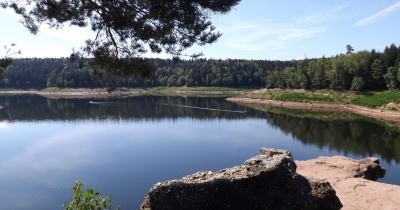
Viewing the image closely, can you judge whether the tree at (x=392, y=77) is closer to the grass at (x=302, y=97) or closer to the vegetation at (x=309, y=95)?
the vegetation at (x=309, y=95)

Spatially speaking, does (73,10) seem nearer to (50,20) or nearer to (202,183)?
(50,20)

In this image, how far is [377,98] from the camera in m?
104

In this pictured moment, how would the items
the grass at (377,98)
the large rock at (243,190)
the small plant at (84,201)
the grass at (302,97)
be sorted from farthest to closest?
the grass at (302,97) → the grass at (377,98) → the large rock at (243,190) → the small plant at (84,201)

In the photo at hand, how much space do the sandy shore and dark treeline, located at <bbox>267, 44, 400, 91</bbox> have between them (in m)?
9.11

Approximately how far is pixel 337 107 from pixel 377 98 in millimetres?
11436

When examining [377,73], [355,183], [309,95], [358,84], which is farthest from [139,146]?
[309,95]

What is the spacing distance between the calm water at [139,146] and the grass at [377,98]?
42.8 feet

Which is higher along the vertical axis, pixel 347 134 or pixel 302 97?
pixel 302 97

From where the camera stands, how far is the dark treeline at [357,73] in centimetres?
11338

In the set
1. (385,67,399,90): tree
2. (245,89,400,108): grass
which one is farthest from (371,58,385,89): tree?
(245,89,400,108): grass

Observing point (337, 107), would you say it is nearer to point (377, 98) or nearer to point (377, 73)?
point (377, 98)

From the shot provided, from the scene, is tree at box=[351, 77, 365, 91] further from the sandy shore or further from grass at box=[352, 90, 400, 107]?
the sandy shore

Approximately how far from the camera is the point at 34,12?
16031mm

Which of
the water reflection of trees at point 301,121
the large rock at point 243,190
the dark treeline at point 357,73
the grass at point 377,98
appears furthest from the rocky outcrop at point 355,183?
the dark treeline at point 357,73
